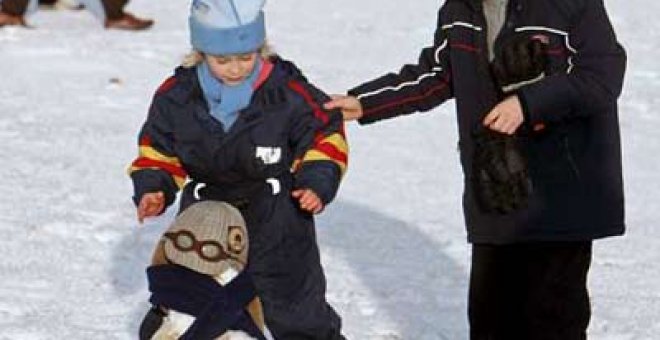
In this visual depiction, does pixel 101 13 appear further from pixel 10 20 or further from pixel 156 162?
pixel 156 162

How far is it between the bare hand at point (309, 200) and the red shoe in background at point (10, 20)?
8579mm

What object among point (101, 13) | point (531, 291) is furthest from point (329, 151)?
point (101, 13)

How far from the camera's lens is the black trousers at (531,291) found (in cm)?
451

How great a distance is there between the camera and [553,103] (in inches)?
167

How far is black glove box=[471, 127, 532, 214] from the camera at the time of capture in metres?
4.37

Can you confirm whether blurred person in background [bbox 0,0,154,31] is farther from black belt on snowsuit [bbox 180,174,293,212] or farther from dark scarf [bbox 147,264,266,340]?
dark scarf [bbox 147,264,266,340]

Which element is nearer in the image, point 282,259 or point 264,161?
point 264,161

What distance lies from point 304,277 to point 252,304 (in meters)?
0.56

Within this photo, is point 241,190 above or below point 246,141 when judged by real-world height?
below

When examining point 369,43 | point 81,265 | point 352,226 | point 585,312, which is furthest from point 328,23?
point 585,312

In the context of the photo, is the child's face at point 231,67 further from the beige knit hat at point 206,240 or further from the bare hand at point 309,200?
the beige knit hat at point 206,240

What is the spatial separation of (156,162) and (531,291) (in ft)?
3.49

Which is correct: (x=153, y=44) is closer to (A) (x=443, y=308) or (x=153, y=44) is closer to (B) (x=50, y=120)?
(B) (x=50, y=120)

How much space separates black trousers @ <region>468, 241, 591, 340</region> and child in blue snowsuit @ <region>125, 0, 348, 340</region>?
1.83ft
